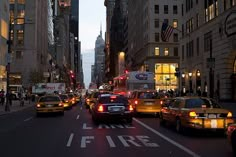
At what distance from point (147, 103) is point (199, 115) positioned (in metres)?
12.2

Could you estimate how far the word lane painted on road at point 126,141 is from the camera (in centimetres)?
1480

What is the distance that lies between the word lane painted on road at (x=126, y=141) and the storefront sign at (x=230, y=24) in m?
30.6

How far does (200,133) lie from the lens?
18750mm

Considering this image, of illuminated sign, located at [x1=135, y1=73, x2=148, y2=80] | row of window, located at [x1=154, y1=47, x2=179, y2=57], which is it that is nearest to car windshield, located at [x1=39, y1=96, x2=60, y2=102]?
illuminated sign, located at [x1=135, y1=73, x2=148, y2=80]

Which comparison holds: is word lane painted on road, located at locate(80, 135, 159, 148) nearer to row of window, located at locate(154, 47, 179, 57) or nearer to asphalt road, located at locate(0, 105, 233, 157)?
asphalt road, located at locate(0, 105, 233, 157)

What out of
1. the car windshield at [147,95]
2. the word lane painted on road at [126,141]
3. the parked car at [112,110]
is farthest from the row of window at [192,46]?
the word lane painted on road at [126,141]

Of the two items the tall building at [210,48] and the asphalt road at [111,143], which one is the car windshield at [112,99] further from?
the tall building at [210,48]

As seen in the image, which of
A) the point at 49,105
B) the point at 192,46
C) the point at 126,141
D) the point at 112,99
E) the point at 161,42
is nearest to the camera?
the point at 126,141

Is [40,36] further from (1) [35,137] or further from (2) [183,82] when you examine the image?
(1) [35,137]

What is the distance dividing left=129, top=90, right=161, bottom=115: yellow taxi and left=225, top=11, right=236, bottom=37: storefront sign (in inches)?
748

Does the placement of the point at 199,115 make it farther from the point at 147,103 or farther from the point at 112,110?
the point at 147,103

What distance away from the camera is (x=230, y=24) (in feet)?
153

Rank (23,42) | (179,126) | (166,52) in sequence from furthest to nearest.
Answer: (23,42)
(166,52)
(179,126)

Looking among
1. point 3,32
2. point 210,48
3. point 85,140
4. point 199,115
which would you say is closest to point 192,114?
point 199,115
